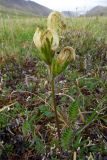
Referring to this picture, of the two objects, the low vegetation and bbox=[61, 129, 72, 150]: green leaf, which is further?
the low vegetation

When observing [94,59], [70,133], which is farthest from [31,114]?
[94,59]

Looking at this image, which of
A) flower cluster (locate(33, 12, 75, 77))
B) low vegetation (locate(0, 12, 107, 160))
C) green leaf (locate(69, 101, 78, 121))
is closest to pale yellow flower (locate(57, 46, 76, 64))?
flower cluster (locate(33, 12, 75, 77))

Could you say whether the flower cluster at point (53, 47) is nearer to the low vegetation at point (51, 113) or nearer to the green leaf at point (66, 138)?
the low vegetation at point (51, 113)

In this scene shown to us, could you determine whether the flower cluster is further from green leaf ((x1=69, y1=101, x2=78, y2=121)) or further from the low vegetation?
green leaf ((x1=69, y1=101, x2=78, y2=121))

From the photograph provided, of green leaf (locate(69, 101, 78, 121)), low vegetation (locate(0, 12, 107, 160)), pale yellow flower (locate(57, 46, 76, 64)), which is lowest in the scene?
low vegetation (locate(0, 12, 107, 160))

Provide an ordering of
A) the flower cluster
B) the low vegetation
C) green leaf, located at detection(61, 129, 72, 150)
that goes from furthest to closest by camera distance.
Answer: the low vegetation → green leaf, located at detection(61, 129, 72, 150) → the flower cluster

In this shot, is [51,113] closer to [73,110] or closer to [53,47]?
[73,110]

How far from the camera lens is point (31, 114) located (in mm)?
2674

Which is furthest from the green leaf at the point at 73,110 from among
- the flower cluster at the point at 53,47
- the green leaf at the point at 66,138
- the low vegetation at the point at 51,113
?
the flower cluster at the point at 53,47

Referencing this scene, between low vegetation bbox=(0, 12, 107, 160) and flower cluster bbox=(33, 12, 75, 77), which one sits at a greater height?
flower cluster bbox=(33, 12, 75, 77)

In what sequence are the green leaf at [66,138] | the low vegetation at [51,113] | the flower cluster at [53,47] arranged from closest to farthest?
1. the flower cluster at [53,47]
2. the green leaf at [66,138]
3. the low vegetation at [51,113]

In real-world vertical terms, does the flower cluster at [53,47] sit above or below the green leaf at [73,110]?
above

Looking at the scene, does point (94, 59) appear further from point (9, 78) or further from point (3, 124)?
point (3, 124)

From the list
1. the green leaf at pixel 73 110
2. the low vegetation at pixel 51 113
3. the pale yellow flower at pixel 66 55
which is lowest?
the low vegetation at pixel 51 113
